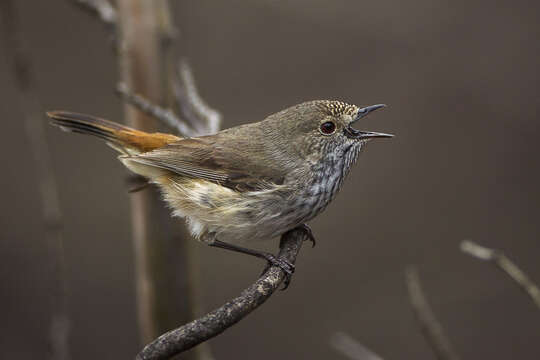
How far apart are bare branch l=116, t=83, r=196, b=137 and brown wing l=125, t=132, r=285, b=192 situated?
143mm

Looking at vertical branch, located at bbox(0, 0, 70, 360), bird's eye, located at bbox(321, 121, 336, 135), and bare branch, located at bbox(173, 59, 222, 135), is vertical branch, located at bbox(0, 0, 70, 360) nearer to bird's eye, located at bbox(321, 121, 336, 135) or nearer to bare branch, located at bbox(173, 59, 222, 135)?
bare branch, located at bbox(173, 59, 222, 135)

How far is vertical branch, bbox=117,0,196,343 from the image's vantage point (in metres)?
3.83

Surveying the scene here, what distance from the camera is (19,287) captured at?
6.35 metres

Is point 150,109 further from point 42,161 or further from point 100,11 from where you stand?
point 100,11

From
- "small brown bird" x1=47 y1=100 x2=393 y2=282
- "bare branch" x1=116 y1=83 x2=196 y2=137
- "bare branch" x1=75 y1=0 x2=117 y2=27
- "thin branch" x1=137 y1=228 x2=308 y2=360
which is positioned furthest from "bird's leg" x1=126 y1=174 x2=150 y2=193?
"thin branch" x1=137 y1=228 x2=308 y2=360

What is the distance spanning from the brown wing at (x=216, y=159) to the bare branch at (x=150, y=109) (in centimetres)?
14

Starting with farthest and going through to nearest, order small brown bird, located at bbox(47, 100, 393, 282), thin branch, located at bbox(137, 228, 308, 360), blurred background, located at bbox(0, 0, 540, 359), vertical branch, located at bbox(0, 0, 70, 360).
Answer: blurred background, located at bbox(0, 0, 540, 359) → small brown bird, located at bbox(47, 100, 393, 282) → vertical branch, located at bbox(0, 0, 70, 360) → thin branch, located at bbox(137, 228, 308, 360)

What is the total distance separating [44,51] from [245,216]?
178 inches

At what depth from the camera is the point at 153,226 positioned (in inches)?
154

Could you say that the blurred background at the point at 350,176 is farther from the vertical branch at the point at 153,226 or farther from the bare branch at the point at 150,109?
the bare branch at the point at 150,109

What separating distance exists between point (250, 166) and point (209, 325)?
5.56 feet

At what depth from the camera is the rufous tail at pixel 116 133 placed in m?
3.89

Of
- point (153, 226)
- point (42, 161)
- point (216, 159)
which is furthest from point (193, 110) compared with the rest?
point (42, 161)

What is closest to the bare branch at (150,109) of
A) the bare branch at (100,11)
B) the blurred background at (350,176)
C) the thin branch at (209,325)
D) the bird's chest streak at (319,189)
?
the bare branch at (100,11)
